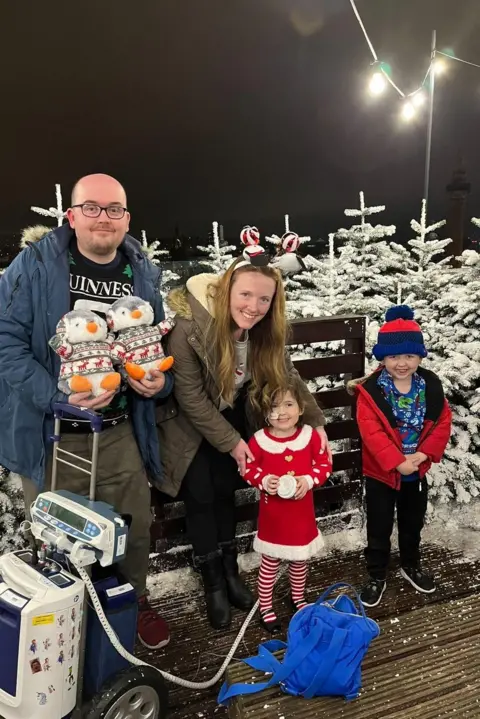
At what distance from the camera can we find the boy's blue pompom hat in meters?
2.74

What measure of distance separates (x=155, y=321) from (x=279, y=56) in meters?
7.94

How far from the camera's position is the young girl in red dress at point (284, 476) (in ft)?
8.52

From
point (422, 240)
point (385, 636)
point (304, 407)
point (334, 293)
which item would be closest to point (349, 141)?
point (422, 240)

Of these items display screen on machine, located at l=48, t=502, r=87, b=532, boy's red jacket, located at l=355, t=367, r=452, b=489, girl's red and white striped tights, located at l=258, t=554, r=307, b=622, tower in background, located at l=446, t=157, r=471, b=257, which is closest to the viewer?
display screen on machine, located at l=48, t=502, r=87, b=532

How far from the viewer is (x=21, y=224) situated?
6.66 metres

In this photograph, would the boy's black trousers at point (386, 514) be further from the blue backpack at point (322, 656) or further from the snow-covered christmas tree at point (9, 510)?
the snow-covered christmas tree at point (9, 510)

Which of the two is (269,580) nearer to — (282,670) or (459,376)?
(282,670)

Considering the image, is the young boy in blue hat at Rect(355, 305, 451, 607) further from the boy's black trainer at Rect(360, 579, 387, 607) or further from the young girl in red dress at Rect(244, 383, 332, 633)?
the young girl in red dress at Rect(244, 383, 332, 633)

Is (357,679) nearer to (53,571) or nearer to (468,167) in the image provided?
(53,571)

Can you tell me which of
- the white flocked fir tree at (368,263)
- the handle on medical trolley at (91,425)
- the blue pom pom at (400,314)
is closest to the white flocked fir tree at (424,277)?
the white flocked fir tree at (368,263)

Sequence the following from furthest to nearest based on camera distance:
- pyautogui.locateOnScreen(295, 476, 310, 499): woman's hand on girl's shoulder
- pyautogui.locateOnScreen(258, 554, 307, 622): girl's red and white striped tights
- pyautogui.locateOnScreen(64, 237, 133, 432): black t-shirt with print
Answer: pyautogui.locateOnScreen(258, 554, 307, 622): girl's red and white striped tights, pyautogui.locateOnScreen(295, 476, 310, 499): woman's hand on girl's shoulder, pyautogui.locateOnScreen(64, 237, 133, 432): black t-shirt with print

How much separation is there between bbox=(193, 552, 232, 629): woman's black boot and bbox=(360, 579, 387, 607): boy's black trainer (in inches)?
29.6

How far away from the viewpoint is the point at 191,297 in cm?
254

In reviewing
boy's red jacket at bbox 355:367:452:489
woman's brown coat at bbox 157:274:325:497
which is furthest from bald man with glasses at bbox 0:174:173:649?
boy's red jacket at bbox 355:367:452:489
